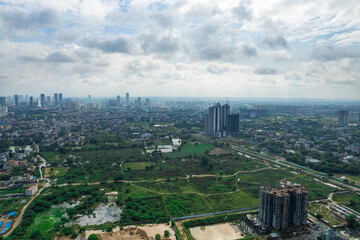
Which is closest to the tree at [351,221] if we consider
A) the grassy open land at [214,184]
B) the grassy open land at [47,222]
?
the grassy open land at [214,184]

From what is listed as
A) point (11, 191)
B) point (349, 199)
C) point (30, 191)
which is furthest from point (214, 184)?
point (11, 191)

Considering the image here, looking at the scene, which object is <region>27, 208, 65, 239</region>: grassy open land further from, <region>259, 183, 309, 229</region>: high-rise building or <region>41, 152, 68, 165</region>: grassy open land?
<region>259, 183, 309, 229</region>: high-rise building

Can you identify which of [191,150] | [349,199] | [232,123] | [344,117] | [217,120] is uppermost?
[217,120]

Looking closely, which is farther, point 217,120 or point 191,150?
point 217,120

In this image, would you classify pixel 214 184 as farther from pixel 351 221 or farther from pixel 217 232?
pixel 351 221

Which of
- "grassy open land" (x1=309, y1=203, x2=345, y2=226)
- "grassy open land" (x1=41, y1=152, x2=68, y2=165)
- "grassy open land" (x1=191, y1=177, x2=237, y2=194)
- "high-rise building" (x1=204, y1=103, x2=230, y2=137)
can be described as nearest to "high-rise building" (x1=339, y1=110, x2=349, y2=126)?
"high-rise building" (x1=204, y1=103, x2=230, y2=137)

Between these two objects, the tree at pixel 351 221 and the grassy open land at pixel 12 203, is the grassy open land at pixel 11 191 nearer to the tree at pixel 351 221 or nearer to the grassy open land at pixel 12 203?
the grassy open land at pixel 12 203

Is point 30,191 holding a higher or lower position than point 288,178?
higher
